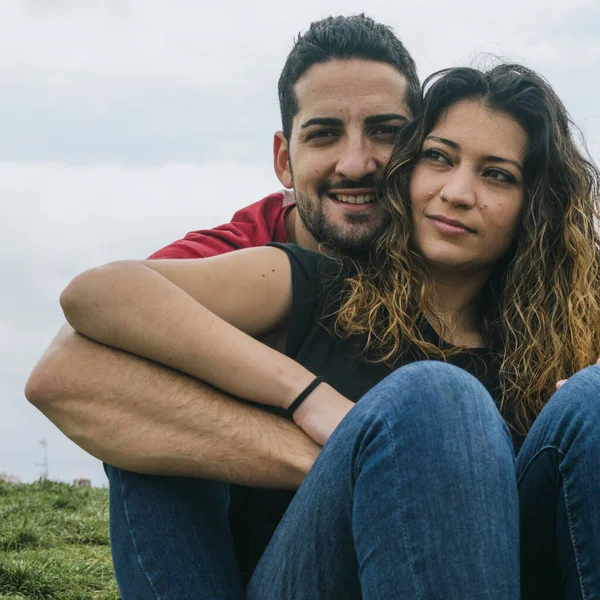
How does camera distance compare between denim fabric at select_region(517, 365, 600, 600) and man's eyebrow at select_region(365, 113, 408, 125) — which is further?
man's eyebrow at select_region(365, 113, 408, 125)

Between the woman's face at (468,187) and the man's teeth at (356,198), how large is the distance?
0.51 meters

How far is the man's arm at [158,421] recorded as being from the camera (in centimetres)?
234

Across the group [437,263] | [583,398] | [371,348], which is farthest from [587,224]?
[583,398]

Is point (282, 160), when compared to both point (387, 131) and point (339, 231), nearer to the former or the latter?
point (387, 131)

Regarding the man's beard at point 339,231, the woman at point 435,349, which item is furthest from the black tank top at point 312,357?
the man's beard at point 339,231

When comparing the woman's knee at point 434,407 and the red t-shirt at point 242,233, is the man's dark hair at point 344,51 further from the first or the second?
the woman's knee at point 434,407

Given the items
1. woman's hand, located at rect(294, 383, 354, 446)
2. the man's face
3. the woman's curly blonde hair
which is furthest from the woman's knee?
the man's face

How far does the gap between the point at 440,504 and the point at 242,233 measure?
2.32m

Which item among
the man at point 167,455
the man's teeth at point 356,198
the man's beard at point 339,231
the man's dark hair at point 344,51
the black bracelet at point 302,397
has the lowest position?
the man at point 167,455

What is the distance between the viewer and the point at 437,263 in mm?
3047

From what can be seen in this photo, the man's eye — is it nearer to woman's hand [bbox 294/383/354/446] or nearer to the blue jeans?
woman's hand [bbox 294/383/354/446]

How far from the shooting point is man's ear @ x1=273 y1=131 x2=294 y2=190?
428cm

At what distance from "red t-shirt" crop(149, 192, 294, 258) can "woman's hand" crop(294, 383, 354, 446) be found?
132 centimetres

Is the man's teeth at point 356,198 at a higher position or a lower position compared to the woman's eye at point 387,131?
lower
